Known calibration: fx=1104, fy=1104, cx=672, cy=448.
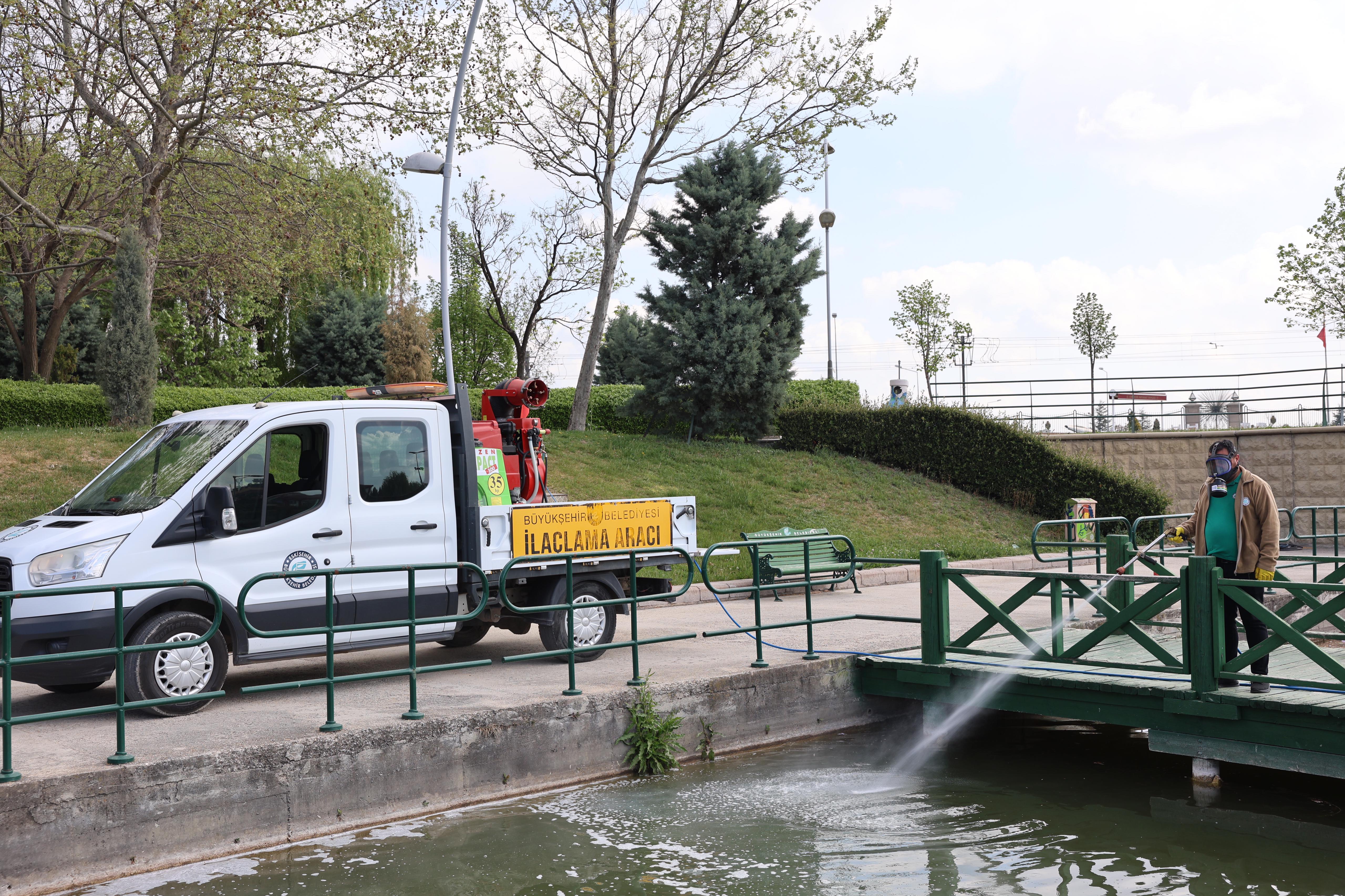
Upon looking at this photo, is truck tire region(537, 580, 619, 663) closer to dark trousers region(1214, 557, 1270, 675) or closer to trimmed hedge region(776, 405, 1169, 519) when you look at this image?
dark trousers region(1214, 557, 1270, 675)

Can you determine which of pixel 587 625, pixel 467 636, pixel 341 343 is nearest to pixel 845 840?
pixel 587 625

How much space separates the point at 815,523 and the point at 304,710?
14.7 metres

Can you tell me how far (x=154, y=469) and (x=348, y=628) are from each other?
2.17 m

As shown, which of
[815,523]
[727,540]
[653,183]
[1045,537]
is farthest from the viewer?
[653,183]

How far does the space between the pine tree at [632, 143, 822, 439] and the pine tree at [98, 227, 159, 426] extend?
11037mm

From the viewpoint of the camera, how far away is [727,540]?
19500 millimetres

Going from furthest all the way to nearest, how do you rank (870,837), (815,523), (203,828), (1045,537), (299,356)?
(299,356) → (1045,537) → (815,523) → (870,837) → (203,828)

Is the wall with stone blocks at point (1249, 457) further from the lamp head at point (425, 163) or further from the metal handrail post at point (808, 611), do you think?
the metal handrail post at point (808, 611)

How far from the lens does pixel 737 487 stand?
22859 mm

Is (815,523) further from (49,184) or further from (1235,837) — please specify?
(49,184)

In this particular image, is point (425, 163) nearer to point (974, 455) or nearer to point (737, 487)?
point (737, 487)

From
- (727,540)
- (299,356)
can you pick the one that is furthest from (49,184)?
(727,540)

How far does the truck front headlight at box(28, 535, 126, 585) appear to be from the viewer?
7172mm

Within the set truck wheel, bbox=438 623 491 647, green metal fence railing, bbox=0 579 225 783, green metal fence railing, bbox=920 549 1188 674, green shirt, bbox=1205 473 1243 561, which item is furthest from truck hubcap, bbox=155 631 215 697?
green shirt, bbox=1205 473 1243 561
